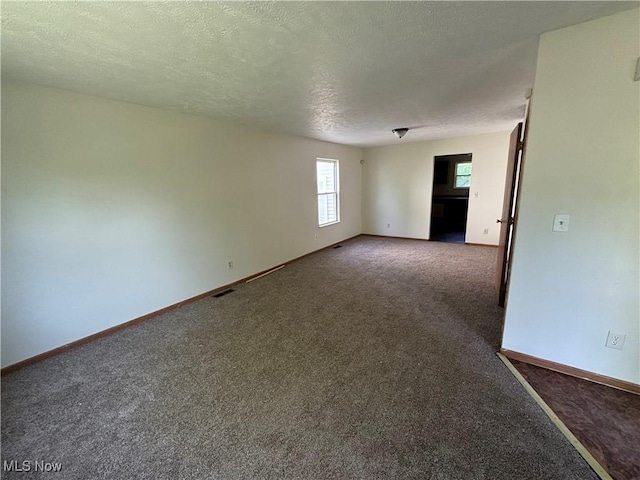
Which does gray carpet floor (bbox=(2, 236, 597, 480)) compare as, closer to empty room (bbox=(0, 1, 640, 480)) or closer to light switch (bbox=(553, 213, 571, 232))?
empty room (bbox=(0, 1, 640, 480))

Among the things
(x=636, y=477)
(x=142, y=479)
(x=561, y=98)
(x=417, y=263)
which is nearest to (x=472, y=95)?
(x=561, y=98)

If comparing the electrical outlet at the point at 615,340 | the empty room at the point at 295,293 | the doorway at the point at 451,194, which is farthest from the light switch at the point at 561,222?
the doorway at the point at 451,194

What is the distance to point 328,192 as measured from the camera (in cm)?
590

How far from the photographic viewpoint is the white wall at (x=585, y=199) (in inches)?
61.7

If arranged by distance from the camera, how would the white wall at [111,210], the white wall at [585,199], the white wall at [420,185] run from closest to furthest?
the white wall at [585,199]
the white wall at [111,210]
the white wall at [420,185]

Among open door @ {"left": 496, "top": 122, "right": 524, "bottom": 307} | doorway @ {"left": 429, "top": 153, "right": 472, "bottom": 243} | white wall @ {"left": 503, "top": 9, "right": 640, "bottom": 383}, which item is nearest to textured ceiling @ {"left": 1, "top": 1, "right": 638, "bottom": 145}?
white wall @ {"left": 503, "top": 9, "right": 640, "bottom": 383}

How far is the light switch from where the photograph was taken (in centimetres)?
179

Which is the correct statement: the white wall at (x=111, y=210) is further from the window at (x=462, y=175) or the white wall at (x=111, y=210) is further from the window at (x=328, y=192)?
the window at (x=462, y=175)

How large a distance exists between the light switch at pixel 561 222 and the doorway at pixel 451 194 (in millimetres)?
5451

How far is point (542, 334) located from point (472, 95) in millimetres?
2330

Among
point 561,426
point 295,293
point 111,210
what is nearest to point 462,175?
point 295,293

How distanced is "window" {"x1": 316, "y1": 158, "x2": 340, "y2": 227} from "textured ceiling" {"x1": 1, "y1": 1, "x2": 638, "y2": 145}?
2.82 meters

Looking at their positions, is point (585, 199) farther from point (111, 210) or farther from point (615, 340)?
point (111, 210)

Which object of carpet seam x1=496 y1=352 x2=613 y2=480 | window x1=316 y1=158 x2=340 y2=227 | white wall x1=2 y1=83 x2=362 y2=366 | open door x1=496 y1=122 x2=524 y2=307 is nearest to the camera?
carpet seam x1=496 y1=352 x2=613 y2=480
